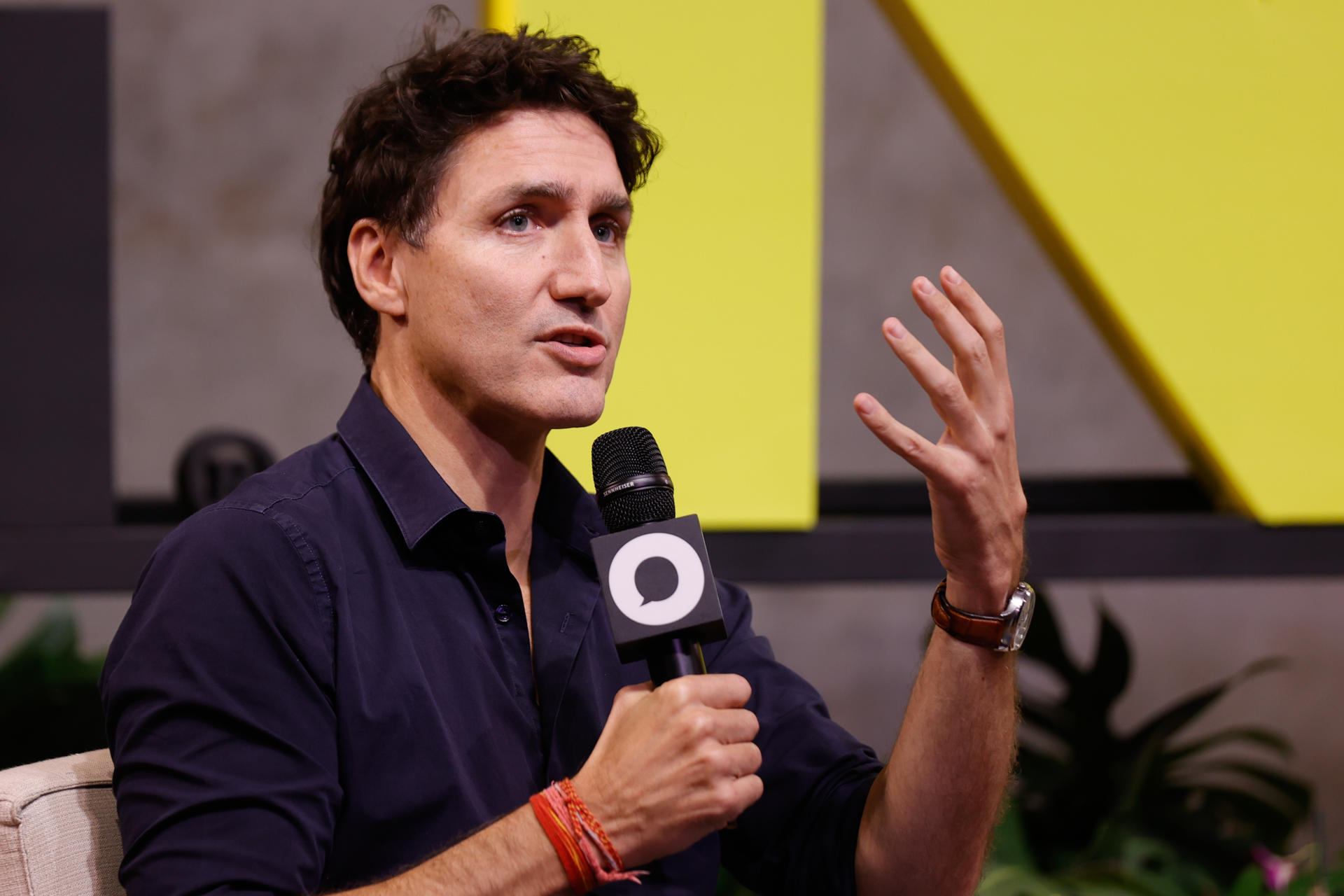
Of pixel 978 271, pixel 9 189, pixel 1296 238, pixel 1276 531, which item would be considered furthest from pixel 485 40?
pixel 978 271

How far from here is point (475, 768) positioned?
1285mm

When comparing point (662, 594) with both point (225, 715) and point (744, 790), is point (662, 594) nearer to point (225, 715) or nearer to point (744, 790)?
point (744, 790)

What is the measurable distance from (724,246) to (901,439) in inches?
46.0

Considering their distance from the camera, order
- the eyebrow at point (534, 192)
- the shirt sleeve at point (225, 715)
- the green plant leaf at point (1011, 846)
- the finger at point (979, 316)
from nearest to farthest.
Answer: the shirt sleeve at point (225, 715)
the finger at point (979, 316)
the eyebrow at point (534, 192)
the green plant leaf at point (1011, 846)

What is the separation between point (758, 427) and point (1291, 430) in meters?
1.06

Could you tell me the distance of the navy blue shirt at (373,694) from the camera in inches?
43.1

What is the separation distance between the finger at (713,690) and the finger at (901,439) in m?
0.26

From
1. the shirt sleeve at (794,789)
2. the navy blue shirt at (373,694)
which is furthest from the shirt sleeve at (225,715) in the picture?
the shirt sleeve at (794,789)

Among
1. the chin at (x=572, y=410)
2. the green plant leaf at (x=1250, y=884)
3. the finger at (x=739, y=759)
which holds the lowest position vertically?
the green plant leaf at (x=1250, y=884)

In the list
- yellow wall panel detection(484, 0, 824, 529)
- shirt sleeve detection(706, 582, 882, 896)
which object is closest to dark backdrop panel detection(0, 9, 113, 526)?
yellow wall panel detection(484, 0, 824, 529)

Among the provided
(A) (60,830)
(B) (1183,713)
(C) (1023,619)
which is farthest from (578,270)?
(B) (1183,713)

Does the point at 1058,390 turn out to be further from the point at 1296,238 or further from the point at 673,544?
the point at 673,544

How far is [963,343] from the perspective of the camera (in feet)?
3.86

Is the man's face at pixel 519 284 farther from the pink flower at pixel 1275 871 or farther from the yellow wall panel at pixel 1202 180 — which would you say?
the pink flower at pixel 1275 871
